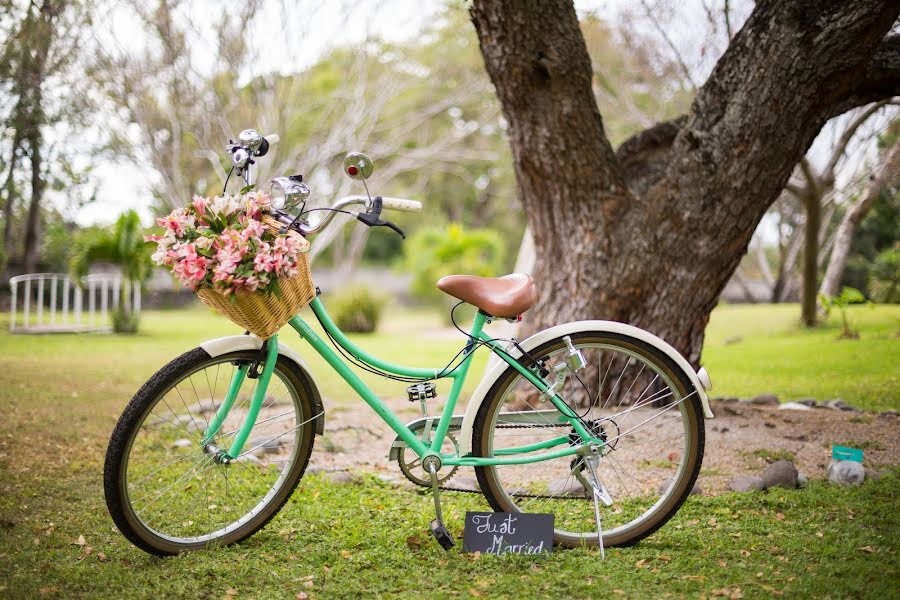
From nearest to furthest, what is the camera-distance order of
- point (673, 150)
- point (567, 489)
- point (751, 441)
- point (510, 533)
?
1. point (510, 533)
2. point (567, 489)
3. point (751, 441)
4. point (673, 150)

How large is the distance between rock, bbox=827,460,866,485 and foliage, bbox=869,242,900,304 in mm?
9452

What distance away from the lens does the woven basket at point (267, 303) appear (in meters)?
2.22

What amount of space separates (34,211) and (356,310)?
481 cm

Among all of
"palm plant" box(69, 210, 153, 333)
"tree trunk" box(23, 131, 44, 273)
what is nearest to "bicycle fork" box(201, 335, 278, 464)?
"tree trunk" box(23, 131, 44, 273)

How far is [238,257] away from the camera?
213cm

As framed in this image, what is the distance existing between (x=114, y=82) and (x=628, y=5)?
7334mm

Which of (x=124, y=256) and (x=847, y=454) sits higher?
(x=124, y=256)

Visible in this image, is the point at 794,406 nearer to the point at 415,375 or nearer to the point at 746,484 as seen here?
the point at 746,484

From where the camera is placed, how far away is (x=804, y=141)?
3.94m

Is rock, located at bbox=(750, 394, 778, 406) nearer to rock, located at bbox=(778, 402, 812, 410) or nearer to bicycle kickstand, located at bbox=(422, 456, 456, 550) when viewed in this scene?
rock, located at bbox=(778, 402, 812, 410)

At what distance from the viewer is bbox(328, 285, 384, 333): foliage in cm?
1194

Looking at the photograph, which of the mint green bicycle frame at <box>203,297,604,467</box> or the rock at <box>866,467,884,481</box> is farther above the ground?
the mint green bicycle frame at <box>203,297,604,467</box>

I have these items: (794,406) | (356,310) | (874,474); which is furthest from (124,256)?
(874,474)

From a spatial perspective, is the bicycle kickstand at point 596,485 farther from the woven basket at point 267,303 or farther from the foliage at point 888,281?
the foliage at point 888,281
